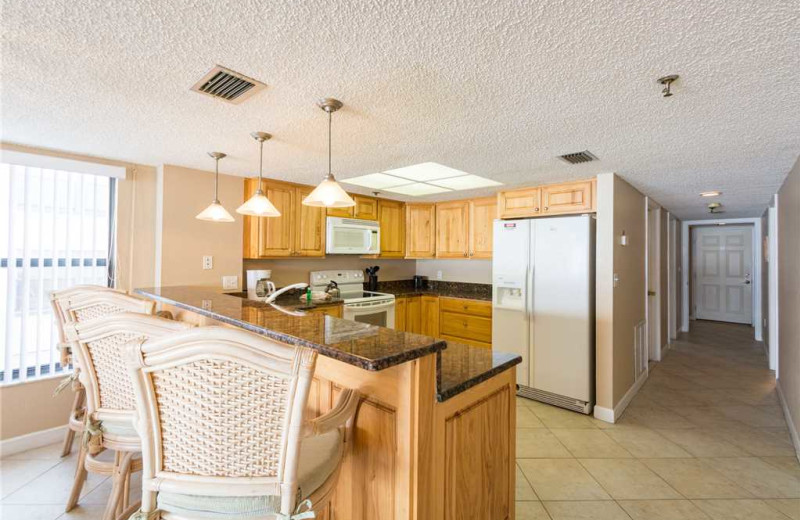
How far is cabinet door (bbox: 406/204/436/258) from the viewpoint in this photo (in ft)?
16.3

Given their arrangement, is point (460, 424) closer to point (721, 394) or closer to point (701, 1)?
point (701, 1)

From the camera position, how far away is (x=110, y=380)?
1.44 meters

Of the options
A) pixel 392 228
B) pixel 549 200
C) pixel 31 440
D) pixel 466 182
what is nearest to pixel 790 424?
pixel 549 200

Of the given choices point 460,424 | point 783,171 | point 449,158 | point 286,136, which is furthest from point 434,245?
point 460,424

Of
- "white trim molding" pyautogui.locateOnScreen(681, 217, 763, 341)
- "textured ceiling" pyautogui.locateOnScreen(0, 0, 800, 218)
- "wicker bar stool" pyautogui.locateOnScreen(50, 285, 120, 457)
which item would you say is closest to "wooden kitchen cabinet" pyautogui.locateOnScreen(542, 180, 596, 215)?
"textured ceiling" pyautogui.locateOnScreen(0, 0, 800, 218)

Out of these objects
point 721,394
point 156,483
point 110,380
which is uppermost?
point 110,380

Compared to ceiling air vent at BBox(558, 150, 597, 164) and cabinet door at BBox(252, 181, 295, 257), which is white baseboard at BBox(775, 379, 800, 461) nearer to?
ceiling air vent at BBox(558, 150, 597, 164)

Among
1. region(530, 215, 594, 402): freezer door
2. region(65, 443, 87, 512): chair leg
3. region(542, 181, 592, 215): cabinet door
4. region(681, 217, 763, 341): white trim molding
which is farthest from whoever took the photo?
region(681, 217, 763, 341): white trim molding

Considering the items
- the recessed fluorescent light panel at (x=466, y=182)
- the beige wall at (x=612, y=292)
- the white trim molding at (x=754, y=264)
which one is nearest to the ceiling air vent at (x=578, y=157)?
the beige wall at (x=612, y=292)

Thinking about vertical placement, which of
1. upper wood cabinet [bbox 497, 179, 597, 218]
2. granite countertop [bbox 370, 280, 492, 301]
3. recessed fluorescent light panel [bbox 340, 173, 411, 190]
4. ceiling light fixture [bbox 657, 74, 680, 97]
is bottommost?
granite countertop [bbox 370, 280, 492, 301]

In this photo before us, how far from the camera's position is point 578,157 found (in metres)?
2.69

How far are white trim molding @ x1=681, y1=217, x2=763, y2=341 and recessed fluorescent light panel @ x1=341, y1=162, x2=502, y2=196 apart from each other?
18.7ft

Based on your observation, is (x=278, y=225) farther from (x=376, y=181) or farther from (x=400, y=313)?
(x=400, y=313)

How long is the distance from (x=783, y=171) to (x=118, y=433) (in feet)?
15.6
